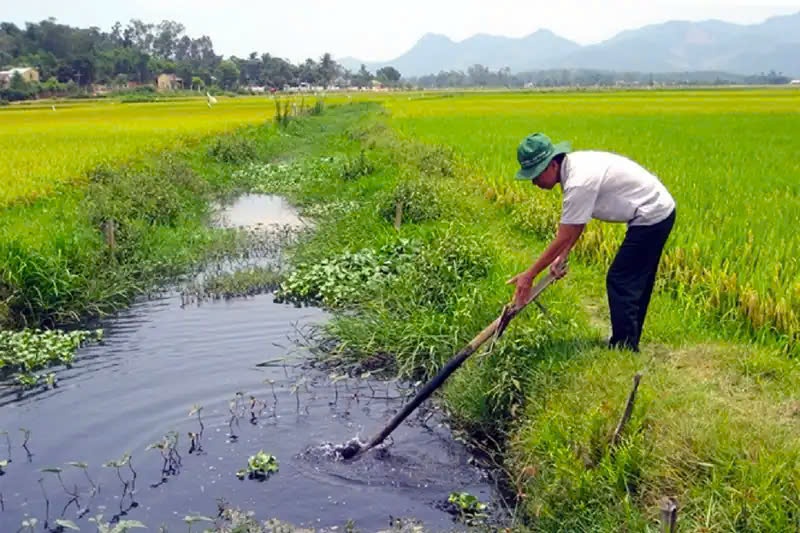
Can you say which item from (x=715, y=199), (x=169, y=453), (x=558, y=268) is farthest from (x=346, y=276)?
(x=715, y=199)

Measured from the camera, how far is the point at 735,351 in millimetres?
4953

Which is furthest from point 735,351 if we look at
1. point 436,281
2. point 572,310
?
point 436,281

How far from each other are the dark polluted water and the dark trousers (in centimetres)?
139

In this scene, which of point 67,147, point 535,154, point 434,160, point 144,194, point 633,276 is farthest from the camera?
point 67,147

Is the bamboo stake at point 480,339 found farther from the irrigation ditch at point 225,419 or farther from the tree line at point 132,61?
the tree line at point 132,61

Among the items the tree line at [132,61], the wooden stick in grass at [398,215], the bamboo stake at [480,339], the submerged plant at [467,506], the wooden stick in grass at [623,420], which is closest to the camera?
the wooden stick in grass at [623,420]

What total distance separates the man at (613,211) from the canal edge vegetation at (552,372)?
1.34 ft

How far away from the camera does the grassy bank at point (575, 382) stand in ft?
11.4

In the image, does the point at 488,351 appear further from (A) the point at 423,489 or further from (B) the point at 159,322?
(B) the point at 159,322

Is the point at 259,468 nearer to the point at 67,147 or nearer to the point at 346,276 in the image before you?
the point at 346,276

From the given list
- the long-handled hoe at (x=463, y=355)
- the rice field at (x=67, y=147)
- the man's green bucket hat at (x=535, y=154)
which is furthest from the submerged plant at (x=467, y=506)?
the rice field at (x=67, y=147)

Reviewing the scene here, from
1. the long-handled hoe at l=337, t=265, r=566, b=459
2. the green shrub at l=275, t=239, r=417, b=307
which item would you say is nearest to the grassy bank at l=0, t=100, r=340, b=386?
the green shrub at l=275, t=239, r=417, b=307

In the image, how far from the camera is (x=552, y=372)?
4.82m

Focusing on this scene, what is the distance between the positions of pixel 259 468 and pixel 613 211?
284cm
